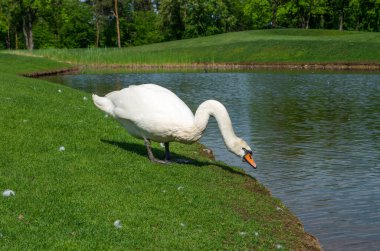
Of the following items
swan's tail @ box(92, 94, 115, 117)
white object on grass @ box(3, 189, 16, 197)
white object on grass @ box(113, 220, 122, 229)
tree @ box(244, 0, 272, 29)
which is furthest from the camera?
tree @ box(244, 0, 272, 29)

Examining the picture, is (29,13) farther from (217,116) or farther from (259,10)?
(217,116)

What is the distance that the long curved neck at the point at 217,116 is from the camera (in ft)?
34.4

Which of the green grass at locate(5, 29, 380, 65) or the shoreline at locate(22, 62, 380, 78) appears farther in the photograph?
the green grass at locate(5, 29, 380, 65)

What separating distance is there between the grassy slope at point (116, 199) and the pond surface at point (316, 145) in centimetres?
113

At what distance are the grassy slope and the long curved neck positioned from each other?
983 mm

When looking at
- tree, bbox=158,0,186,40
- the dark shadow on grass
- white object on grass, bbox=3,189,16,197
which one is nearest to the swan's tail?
the dark shadow on grass

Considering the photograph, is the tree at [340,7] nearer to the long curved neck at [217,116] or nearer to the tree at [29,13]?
the tree at [29,13]

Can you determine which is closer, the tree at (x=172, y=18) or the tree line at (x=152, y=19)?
the tree line at (x=152, y=19)

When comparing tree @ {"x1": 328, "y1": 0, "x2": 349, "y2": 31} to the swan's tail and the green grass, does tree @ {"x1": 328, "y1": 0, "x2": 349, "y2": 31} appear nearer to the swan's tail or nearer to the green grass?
the green grass

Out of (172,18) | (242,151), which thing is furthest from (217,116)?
(172,18)

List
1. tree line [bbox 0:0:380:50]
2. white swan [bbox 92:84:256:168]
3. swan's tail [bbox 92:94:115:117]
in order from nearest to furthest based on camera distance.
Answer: white swan [bbox 92:84:256:168], swan's tail [bbox 92:94:115:117], tree line [bbox 0:0:380:50]

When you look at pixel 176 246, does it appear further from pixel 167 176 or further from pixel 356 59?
pixel 356 59

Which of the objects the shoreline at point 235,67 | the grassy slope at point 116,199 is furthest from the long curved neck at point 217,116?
the shoreline at point 235,67

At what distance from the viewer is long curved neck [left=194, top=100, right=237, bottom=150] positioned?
10477 millimetres
